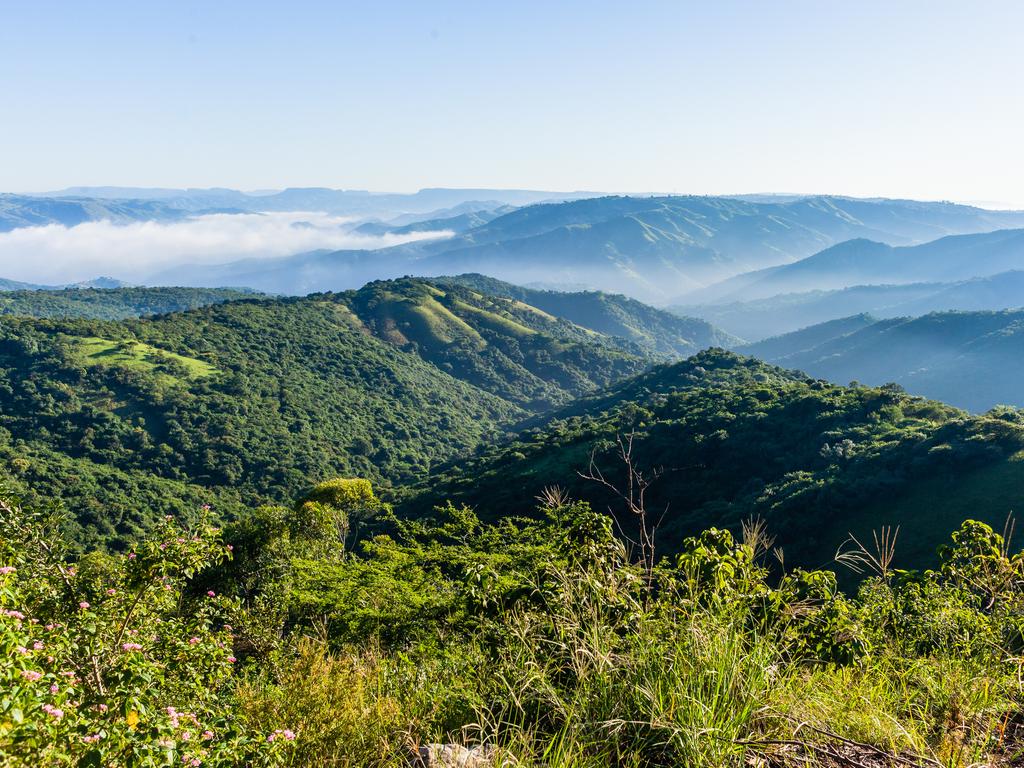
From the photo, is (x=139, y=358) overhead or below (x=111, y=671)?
below

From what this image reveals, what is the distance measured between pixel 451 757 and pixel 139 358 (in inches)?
5774

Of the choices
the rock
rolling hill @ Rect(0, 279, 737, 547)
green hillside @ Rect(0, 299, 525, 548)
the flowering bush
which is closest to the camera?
the flowering bush

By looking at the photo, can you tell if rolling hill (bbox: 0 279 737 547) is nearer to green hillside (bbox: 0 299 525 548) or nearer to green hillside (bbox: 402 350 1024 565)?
green hillside (bbox: 0 299 525 548)

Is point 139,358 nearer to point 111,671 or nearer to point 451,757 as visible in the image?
point 111,671

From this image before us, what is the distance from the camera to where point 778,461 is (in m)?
58.4

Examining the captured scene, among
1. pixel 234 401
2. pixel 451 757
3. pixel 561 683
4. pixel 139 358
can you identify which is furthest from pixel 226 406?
pixel 451 757

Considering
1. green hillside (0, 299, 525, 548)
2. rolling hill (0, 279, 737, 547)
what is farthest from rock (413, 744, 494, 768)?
green hillside (0, 299, 525, 548)

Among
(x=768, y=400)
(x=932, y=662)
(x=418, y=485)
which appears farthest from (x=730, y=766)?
(x=418, y=485)

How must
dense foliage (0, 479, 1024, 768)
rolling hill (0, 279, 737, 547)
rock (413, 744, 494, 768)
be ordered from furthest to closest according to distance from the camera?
rolling hill (0, 279, 737, 547), rock (413, 744, 494, 768), dense foliage (0, 479, 1024, 768)

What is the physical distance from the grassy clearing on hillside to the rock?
454 ft

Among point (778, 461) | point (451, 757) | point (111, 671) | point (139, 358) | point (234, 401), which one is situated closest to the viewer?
point (451, 757)

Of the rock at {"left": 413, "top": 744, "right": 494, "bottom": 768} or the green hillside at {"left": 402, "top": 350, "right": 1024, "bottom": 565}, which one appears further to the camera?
the green hillside at {"left": 402, "top": 350, "right": 1024, "bottom": 565}

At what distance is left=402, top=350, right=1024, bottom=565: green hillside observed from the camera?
44.3 meters

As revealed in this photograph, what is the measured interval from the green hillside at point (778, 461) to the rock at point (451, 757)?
1065 inches
